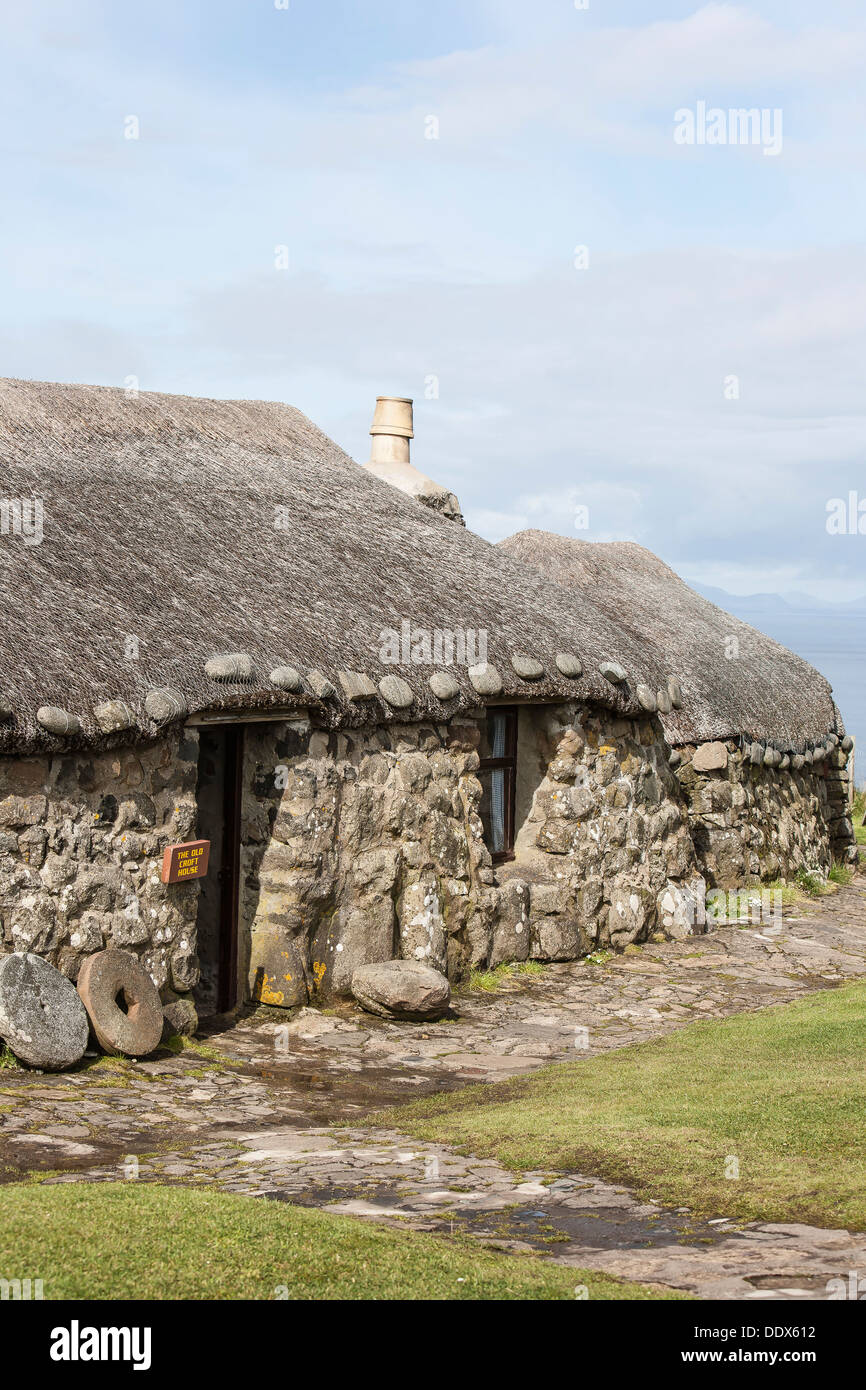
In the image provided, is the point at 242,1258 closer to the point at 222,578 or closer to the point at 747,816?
the point at 222,578

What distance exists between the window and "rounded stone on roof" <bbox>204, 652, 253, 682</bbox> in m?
3.35

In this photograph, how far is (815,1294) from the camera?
457 cm

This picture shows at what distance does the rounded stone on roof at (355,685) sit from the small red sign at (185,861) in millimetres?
1758

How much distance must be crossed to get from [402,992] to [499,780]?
331 cm

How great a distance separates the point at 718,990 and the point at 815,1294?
7741 millimetres

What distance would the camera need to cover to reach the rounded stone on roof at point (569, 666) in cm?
1310

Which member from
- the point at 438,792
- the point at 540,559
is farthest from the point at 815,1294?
the point at 540,559

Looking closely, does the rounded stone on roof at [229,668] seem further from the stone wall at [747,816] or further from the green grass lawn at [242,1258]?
the stone wall at [747,816]

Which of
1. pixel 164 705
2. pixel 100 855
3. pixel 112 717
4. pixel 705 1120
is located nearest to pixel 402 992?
pixel 100 855

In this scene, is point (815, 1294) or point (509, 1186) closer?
point (815, 1294)

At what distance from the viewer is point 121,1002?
9.19 meters

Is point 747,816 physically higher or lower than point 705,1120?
higher

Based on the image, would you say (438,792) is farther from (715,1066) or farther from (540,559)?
(540,559)

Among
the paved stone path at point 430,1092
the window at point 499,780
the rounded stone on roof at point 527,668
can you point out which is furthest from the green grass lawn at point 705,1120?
the rounded stone on roof at point 527,668
